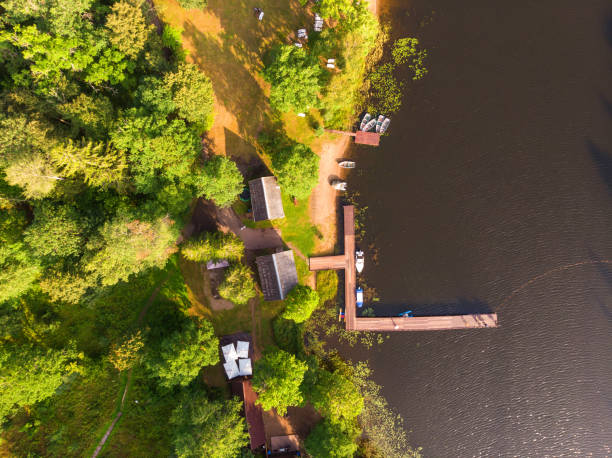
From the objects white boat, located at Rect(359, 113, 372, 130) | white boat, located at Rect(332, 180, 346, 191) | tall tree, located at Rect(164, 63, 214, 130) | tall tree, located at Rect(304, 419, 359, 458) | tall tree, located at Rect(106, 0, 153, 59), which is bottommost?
A: tall tree, located at Rect(304, 419, 359, 458)

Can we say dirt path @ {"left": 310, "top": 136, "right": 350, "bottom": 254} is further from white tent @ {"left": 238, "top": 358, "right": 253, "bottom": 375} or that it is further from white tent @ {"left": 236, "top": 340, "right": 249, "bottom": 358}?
white tent @ {"left": 238, "top": 358, "right": 253, "bottom": 375}

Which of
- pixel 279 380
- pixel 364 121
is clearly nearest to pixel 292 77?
pixel 364 121

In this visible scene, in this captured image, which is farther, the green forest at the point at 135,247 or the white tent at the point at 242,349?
the white tent at the point at 242,349

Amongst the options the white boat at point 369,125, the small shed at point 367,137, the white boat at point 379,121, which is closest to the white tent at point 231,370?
the small shed at point 367,137

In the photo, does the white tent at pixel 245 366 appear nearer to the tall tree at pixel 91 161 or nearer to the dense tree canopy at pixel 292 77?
the tall tree at pixel 91 161

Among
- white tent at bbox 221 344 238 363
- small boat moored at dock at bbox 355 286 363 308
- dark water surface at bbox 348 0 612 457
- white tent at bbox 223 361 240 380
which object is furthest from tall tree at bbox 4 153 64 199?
small boat moored at dock at bbox 355 286 363 308

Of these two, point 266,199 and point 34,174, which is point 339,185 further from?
point 34,174

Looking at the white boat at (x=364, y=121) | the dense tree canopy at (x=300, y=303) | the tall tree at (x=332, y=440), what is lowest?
the tall tree at (x=332, y=440)

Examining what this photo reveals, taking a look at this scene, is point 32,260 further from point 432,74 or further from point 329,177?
point 432,74
